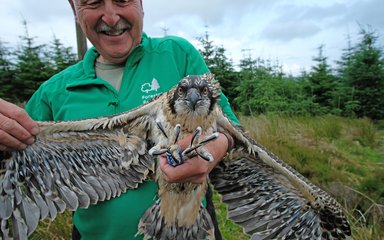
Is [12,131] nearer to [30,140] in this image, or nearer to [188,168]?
[30,140]

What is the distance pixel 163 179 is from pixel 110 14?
1.35 m

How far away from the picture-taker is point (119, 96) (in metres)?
3.06

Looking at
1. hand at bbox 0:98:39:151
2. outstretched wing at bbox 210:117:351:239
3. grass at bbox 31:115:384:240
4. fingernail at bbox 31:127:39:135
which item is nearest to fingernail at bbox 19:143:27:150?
hand at bbox 0:98:39:151

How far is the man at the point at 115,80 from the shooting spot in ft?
9.68

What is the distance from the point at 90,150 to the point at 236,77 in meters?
12.7

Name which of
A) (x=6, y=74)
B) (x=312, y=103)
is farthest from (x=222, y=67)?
(x=6, y=74)

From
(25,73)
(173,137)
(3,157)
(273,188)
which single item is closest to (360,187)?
(273,188)

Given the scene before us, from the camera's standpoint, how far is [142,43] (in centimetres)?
326

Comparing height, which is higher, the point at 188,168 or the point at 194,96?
the point at 194,96

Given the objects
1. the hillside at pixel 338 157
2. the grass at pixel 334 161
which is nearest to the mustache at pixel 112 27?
the grass at pixel 334 161

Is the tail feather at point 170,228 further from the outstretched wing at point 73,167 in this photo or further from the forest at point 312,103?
the forest at point 312,103

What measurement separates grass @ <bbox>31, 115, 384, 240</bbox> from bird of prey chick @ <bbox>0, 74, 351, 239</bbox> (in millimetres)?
2155

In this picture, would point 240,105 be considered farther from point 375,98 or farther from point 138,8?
point 138,8

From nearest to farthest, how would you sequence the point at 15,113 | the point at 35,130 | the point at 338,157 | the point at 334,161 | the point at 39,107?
the point at 15,113 < the point at 35,130 < the point at 39,107 < the point at 334,161 < the point at 338,157
